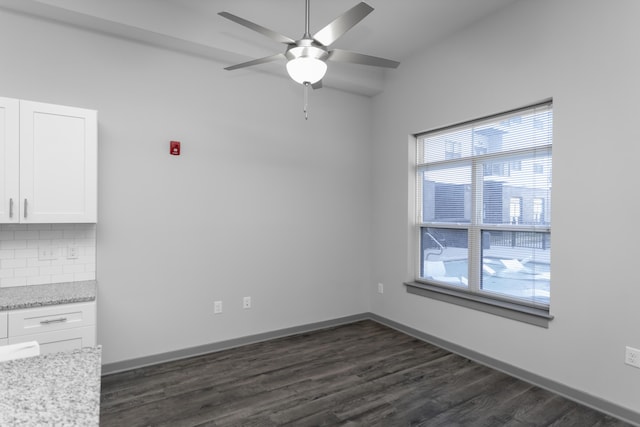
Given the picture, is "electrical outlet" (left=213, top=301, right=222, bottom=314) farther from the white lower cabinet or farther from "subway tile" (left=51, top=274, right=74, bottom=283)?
the white lower cabinet

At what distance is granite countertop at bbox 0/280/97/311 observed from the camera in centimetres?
235

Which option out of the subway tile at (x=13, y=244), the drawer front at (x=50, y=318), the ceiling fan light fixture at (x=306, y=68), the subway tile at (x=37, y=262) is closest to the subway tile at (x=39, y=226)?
the subway tile at (x=13, y=244)

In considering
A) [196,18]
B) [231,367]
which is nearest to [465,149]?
[196,18]

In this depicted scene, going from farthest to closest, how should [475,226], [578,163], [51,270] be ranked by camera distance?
1. [475,226]
2. [51,270]
3. [578,163]

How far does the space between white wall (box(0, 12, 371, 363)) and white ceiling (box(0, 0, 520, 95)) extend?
0.62 feet

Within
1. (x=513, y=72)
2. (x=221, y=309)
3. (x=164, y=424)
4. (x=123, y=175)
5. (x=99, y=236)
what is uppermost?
(x=513, y=72)

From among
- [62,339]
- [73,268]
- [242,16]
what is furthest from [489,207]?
[73,268]

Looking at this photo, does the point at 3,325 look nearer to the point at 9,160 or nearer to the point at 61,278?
the point at 61,278

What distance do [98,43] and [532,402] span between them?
4.52 meters

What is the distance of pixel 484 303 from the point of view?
3.33 meters

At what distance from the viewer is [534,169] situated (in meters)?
3.09

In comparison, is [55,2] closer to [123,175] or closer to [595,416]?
[123,175]

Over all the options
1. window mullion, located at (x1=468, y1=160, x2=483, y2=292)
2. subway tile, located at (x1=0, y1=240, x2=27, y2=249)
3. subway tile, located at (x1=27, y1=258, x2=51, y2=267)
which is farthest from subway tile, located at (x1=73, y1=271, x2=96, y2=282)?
window mullion, located at (x1=468, y1=160, x2=483, y2=292)

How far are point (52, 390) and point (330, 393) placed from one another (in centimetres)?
216
